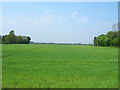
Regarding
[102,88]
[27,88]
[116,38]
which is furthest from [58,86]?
[116,38]

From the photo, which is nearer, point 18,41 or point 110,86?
point 110,86

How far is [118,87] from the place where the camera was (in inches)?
232

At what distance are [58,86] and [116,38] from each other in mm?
56549

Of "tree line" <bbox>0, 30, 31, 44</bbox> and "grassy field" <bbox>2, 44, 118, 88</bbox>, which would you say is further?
"tree line" <bbox>0, 30, 31, 44</bbox>

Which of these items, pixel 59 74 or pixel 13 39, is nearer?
pixel 59 74

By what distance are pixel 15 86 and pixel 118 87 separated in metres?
2.98

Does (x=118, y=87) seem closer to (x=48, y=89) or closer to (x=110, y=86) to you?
(x=110, y=86)

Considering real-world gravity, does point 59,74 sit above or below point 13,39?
below

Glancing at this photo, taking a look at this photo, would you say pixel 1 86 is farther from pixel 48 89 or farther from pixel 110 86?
pixel 110 86

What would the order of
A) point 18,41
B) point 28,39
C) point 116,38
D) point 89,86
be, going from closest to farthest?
point 89,86 → point 116,38 → point 18,41 → point 28,39

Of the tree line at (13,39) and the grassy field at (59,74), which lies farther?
the tree line at (13,39)

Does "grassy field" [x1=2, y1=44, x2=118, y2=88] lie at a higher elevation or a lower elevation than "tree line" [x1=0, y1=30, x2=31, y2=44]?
lower

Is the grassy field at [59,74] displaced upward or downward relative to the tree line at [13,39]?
downward

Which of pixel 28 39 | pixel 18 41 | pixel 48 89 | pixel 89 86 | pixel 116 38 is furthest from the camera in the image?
pixel 28 39
